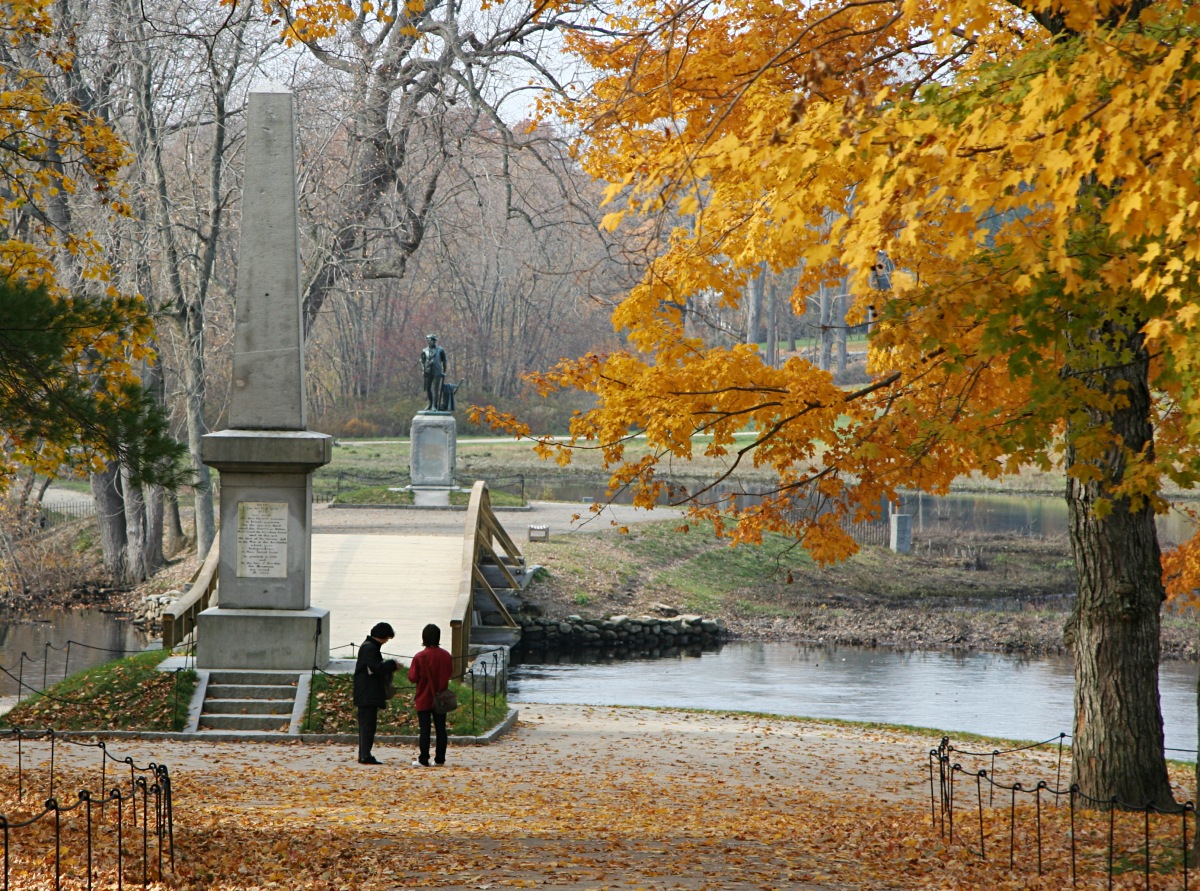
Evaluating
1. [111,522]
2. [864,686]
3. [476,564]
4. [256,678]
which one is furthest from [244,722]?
[111,522]

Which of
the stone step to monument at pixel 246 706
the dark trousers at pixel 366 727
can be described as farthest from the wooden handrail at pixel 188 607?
the dark trousers at pixel 366 727

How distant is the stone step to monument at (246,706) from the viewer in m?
12.2

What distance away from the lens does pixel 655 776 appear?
10812 millimetres

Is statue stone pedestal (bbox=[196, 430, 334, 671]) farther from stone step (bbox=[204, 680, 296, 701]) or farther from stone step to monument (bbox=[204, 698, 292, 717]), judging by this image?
stone step to monument (bbox=[204, 698, 292, 717])

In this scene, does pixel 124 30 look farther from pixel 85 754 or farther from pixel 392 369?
pixel 392 369

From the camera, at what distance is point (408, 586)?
20.1 m

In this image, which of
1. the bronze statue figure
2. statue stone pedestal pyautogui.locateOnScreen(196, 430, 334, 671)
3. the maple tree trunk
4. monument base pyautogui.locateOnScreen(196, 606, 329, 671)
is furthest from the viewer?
the bronze statue figure

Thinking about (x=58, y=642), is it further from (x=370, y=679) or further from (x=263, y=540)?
(x=370, y=679)

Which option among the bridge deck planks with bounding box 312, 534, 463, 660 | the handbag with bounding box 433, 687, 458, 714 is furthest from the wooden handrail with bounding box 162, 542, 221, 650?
the handbag with bounding box 433, 687, 458, 714

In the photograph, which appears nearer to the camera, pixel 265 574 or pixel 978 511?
pixel 265 574

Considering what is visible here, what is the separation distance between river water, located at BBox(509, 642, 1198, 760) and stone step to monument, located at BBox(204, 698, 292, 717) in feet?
20.1

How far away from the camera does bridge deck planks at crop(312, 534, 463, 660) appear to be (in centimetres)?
1750

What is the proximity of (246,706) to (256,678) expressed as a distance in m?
0.38

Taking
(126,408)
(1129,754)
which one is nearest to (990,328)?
(1129,754)
